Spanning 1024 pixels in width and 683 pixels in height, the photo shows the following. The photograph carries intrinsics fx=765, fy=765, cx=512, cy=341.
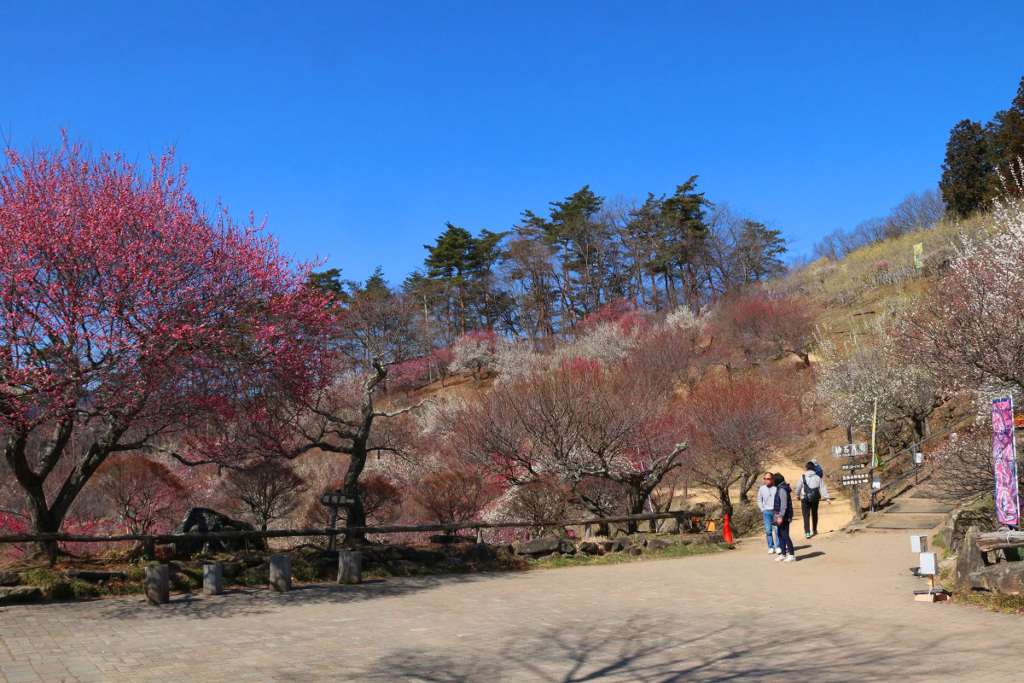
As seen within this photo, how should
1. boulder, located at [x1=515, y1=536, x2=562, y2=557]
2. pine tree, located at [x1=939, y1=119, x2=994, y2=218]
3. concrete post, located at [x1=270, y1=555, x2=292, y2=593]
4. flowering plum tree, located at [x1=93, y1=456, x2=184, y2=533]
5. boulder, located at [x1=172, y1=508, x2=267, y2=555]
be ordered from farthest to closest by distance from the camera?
pine tree, located at [x1=939, y1=119, x2=994, y2=218], flowering plum tree, located at [x1=93, y1=456, x2=184, y2=533], boulder, located at [x1=515, y1=536, x2=562, y2=557], boulder, located at [x1=172, y1=508, x2=267, y2=555], concrete post, located at [x1=270, y1=555, x2=292, y2=593]

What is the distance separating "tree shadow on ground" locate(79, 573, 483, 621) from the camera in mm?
10164

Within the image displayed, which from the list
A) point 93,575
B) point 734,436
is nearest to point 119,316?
point 93,575

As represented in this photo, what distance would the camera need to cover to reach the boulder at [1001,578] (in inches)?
379

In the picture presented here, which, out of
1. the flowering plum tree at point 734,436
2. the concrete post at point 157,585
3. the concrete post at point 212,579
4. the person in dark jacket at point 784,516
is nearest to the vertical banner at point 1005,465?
the person in dark jacket at point 784,516

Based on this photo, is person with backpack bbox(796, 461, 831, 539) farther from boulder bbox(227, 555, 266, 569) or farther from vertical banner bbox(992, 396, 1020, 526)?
boulder bbox(227, 555, 266, 569)

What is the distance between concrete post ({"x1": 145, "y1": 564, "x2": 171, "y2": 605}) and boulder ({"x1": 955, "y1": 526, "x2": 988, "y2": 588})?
1110 cm

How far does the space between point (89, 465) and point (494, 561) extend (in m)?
7.67

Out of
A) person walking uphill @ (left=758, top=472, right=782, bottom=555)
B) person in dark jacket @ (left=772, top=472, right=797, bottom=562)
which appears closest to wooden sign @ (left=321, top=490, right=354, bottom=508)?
person walking uphill @ (left=758, top=472, right=782, bottom=555)

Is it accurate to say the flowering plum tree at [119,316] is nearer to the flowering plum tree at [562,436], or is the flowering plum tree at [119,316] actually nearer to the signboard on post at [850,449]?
the flowering plum tree at [562,436]

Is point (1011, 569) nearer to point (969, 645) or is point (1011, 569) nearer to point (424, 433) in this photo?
point (969, 645)

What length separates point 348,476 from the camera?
15.6 metres

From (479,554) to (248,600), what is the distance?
17.9 ft

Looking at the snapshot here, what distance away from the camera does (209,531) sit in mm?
15195

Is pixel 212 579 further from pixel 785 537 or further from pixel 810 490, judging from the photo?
pixel 810 490
